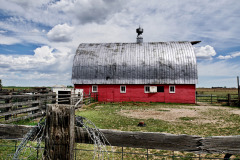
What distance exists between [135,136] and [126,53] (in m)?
26.8

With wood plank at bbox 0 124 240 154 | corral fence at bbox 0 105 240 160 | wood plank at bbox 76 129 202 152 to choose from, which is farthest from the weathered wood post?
wood plank at bbox 76 129 202 152

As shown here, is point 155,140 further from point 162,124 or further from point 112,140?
point 162,124

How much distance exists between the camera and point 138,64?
2795 centimetres

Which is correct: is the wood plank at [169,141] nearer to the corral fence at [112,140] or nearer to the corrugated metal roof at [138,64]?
the corral fence at [112,140]

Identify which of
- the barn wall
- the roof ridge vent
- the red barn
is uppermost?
the roof ridge vent

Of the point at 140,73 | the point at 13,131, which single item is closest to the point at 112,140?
the point at 13,131

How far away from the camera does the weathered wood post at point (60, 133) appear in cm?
254

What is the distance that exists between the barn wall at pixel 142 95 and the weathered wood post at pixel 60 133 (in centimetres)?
2440

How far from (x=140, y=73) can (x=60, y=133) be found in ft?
83.1

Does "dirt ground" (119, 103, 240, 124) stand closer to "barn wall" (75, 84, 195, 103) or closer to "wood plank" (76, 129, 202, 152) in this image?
"barn wall" (75, 84, 195, 103)

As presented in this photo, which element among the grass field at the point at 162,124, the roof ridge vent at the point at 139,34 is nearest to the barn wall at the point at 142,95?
the roof ridge vent at the point at 139,34

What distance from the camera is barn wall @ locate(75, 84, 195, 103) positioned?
1032 inches

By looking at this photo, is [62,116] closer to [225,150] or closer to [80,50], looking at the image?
[225,150]

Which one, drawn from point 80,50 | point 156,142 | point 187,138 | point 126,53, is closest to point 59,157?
point 156,142
